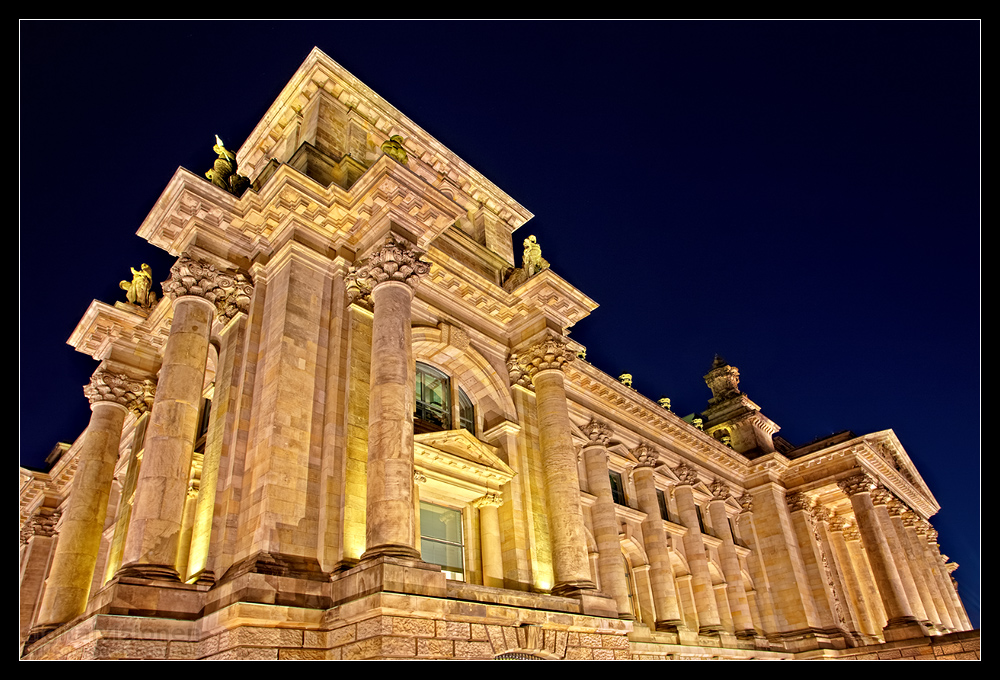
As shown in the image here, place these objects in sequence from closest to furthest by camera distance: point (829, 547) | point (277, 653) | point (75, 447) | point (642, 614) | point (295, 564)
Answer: point (277, 653) < point (295, 564) < point (642, 614) < point (75, 447) < point (829, 547)

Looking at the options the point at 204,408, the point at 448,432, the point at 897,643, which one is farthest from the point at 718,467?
the point at 204,408

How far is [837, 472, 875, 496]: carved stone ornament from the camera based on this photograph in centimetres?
3784

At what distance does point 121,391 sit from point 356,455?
11328 mm

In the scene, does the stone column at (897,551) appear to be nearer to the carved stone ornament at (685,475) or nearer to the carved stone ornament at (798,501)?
the carved stone ornament at (798,501)

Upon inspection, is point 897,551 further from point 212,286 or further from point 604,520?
point 212,286

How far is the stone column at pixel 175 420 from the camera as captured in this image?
1343 centimetres

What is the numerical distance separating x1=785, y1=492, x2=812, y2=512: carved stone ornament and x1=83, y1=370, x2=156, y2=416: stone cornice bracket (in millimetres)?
34921

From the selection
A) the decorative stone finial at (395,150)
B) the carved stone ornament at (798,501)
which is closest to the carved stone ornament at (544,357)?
the decorative stone finial at (395,150)

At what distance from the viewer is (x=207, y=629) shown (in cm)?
1245

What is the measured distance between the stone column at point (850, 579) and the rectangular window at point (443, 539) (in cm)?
3093

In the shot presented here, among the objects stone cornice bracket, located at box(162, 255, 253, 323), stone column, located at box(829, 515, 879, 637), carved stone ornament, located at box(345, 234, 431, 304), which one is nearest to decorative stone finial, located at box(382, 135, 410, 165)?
carved stone ornament, located at box(345, 234, 431, 304)

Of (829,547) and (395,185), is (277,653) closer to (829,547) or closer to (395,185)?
(395,185)

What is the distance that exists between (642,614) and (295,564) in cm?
1901

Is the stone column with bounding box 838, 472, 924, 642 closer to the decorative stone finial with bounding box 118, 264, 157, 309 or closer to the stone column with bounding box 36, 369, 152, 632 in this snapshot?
the stone column with bounding box 36, 369, 152, 632
